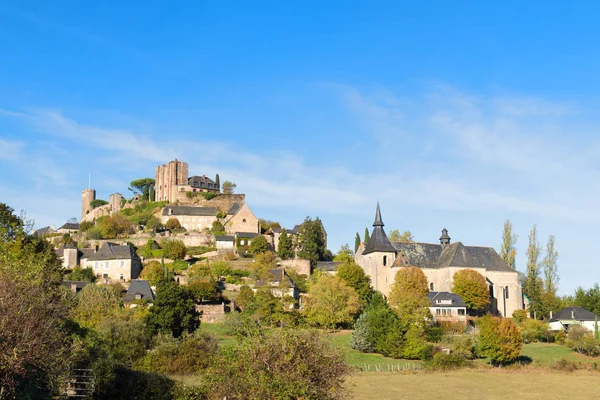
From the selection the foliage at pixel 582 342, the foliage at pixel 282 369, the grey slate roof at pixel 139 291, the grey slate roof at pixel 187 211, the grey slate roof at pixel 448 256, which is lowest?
the foliage at pixel 582 342

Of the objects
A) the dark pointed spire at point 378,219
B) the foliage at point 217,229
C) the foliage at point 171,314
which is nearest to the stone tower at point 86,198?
the foliage at point 217,229

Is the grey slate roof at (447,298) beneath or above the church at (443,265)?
beneath

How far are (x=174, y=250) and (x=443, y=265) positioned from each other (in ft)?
89.9

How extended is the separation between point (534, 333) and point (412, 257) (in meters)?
15.6

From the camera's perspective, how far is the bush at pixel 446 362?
41469 millimetres

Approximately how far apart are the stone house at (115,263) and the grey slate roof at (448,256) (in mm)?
25954

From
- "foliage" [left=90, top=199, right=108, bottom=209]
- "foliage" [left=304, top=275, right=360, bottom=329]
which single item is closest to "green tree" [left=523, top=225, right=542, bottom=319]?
"foliage" [left=304, top=275, right=360, bottom=329]

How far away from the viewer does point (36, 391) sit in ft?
67.4

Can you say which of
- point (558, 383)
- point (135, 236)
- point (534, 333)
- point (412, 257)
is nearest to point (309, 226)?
point (412, 257)

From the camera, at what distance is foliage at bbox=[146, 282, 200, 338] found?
44062 mm

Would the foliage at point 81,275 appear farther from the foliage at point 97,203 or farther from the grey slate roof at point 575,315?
the grey slate roof at point 575,315

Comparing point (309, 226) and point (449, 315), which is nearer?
point (449, 315)

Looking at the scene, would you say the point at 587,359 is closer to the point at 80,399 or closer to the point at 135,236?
the point at 80,399

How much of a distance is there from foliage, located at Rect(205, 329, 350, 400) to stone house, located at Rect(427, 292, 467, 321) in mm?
37938
